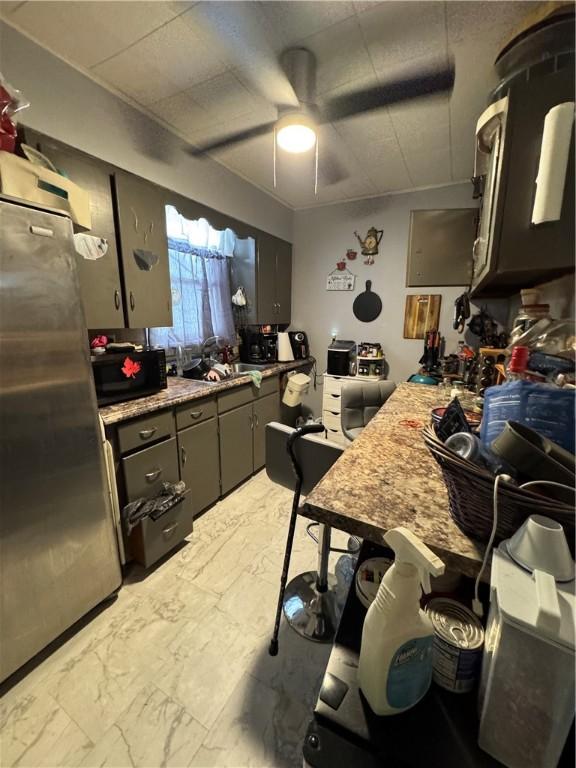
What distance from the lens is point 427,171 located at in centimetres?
257

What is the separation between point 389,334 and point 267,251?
5.03ft

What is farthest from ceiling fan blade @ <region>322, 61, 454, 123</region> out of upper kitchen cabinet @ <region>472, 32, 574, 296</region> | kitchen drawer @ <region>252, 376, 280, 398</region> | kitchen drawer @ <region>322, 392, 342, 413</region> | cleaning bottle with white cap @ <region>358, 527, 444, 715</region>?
kitchen drawer @ <region>322, 392, 342, 413</region>

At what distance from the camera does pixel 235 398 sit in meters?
2.39

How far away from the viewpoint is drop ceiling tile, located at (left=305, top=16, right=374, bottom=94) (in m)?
1.30

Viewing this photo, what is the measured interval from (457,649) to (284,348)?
2.94 m

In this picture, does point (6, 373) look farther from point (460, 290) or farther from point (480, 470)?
point (460, 290)

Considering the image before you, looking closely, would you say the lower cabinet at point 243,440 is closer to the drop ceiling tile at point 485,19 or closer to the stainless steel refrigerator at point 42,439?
the stainless steel refrigerator at point 42,439

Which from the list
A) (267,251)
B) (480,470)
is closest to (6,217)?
(480,470)

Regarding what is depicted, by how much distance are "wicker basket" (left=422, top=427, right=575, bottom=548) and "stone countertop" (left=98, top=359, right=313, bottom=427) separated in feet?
4.73

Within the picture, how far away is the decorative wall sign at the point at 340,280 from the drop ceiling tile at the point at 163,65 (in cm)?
210

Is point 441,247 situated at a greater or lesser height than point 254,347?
greater

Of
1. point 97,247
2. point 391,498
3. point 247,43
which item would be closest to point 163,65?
point 247,43

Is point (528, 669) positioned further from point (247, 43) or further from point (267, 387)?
point (267, 387)

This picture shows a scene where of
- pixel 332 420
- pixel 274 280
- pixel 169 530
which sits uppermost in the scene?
pixel 274 280
